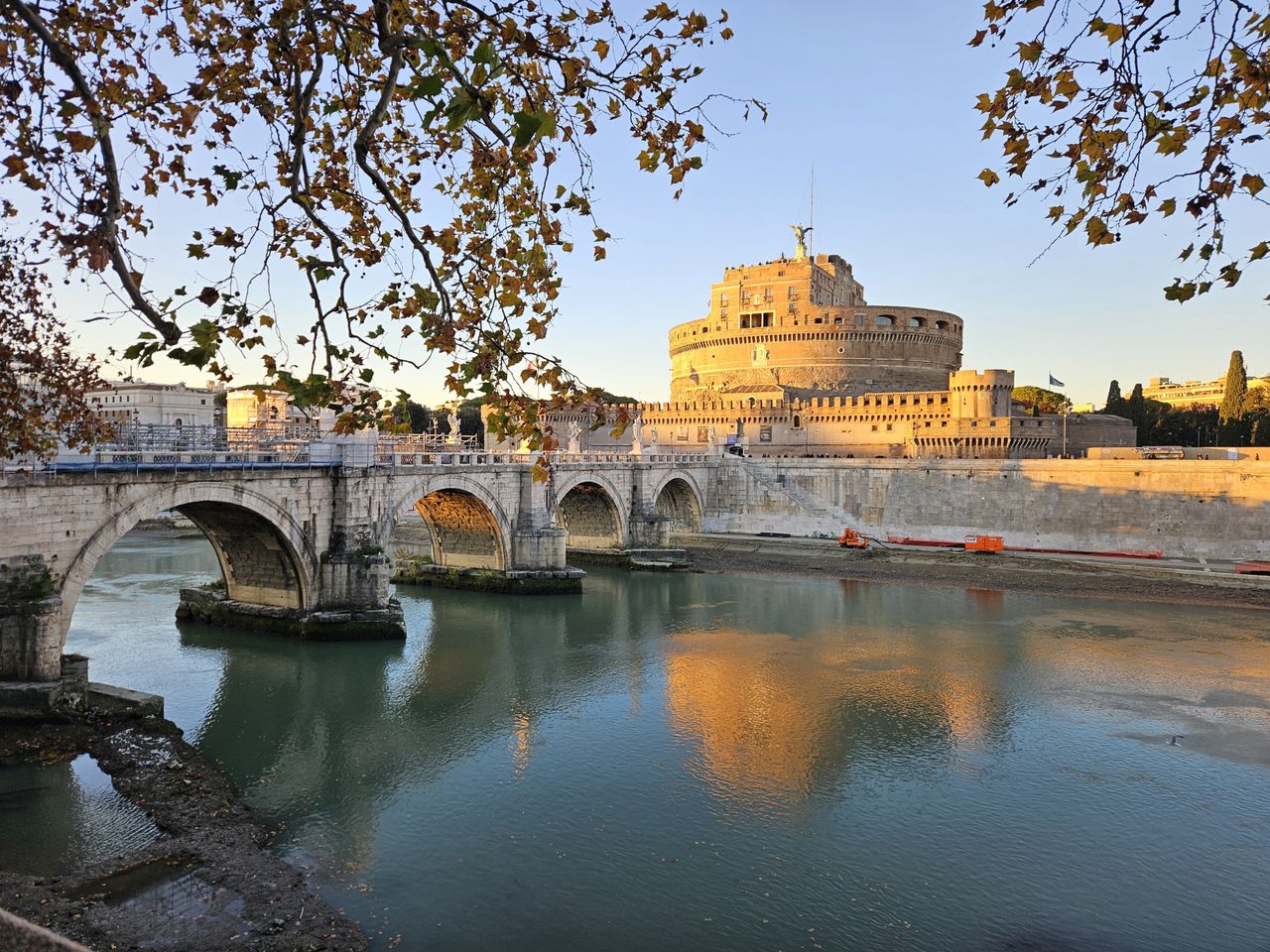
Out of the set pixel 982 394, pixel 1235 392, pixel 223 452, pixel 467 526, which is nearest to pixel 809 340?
pixel 982 394

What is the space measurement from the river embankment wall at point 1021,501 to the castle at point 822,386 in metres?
5.58

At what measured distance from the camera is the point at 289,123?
4543 millimetres

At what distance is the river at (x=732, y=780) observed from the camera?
8.91m

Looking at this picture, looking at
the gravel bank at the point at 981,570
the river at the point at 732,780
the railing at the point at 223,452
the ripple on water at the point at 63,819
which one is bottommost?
Result: the river at the point at 732,780

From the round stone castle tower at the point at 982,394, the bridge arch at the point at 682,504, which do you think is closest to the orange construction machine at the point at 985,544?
the round stone castle tower at the point at 982,394

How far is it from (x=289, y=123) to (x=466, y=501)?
2282cm

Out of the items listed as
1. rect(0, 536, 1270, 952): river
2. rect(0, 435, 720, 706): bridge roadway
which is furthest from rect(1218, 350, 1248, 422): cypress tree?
rect(0, 435, 720, 706): bridge roadway

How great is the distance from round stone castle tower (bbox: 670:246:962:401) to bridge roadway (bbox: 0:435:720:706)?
27476 mm

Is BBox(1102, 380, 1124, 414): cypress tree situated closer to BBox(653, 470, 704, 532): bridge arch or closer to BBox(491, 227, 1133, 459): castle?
BBox(491, 227, 1133, 459): castle

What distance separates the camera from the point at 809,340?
→ 198 ft

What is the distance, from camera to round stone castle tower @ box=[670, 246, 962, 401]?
5997cm

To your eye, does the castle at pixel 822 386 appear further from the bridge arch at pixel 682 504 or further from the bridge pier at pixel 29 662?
the bridge pier at pixel 29 662

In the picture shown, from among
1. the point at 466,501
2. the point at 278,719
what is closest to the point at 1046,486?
the point at 466,501

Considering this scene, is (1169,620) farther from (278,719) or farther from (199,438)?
(199,438)
